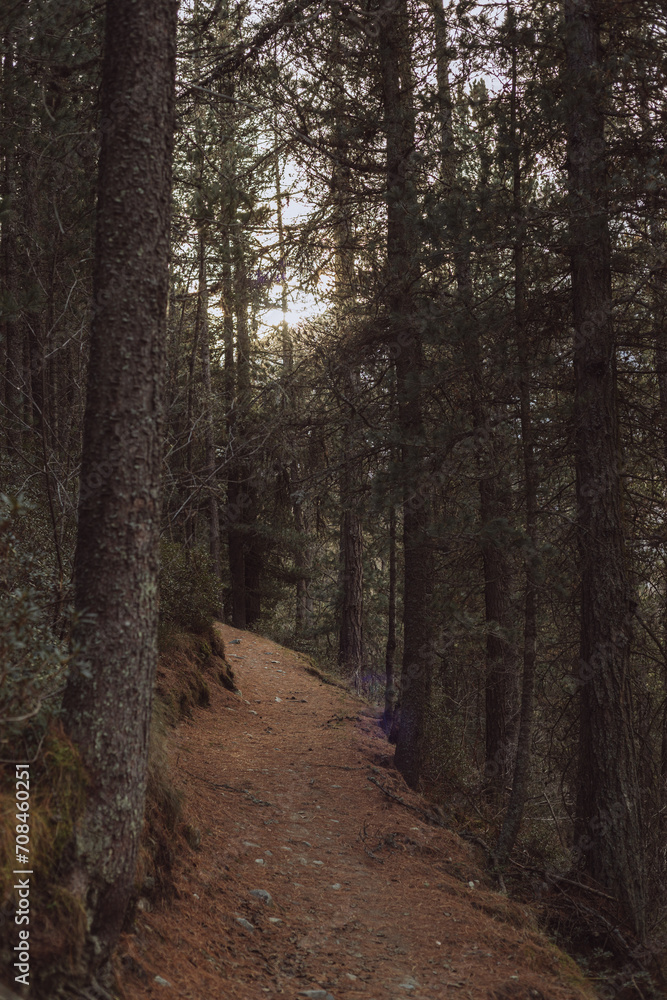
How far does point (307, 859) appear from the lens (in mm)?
6020

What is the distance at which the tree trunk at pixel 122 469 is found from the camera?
3.38 meters

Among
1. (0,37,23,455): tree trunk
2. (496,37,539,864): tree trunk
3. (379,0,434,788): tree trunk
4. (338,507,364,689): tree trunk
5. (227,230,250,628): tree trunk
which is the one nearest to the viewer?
(0,37,23,455): tree trunk

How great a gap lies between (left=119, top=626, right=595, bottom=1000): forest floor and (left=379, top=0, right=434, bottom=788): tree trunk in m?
0.88

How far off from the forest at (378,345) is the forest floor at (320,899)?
66cm

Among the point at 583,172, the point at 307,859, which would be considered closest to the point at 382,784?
the point at 307,859

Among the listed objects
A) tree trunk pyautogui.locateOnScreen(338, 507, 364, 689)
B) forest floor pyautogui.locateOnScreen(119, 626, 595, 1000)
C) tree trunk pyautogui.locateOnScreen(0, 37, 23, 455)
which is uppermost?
tree trunk pyautogui.locateOnScreen(0, 37, 23, 455)

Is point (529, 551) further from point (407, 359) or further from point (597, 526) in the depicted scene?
point (407, 359)

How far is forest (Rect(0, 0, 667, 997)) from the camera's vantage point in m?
3.62

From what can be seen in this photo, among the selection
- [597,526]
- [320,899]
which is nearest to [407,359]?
[597,526]

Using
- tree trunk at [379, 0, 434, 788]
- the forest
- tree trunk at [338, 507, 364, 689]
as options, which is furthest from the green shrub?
tree trunk at [338, 507, 364, 689]

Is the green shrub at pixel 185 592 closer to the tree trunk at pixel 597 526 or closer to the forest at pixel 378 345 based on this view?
the forest at pixel 378 345

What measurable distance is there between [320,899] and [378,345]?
20.3 ft

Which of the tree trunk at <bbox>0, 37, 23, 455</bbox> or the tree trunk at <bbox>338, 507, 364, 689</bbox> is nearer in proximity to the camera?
the tree trunk at <bbox>0, 37, 23, 455</bbox>

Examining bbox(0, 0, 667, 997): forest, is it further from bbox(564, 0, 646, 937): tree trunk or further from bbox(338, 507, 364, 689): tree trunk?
bbox(338, 507, 364, 689): tree trunk
